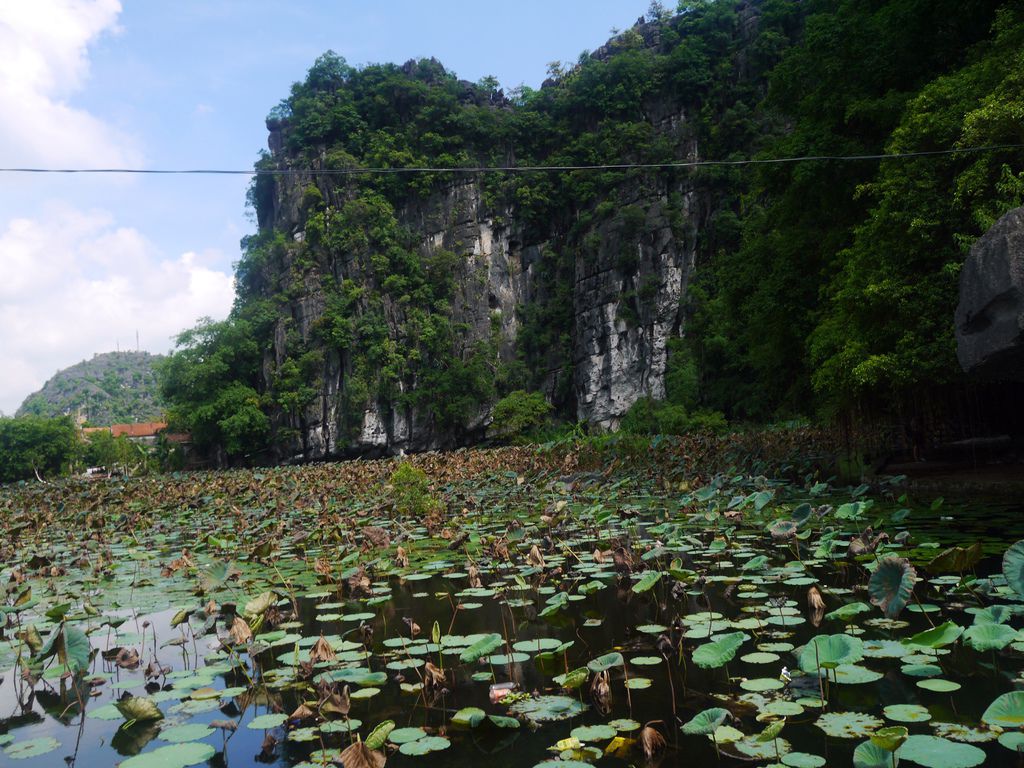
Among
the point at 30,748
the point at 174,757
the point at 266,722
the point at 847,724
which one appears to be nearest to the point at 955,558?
the point at 847,724

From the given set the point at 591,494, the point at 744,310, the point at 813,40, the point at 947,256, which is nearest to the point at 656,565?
the point at 591,494

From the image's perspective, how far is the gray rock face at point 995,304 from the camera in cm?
523

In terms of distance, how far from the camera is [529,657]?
3002 millimetres

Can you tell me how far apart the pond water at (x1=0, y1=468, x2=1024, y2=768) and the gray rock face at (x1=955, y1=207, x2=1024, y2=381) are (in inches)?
51.6

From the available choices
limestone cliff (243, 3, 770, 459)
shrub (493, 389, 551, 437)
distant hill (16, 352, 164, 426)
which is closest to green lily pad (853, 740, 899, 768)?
limestone cliff (243, 3, 770, 459)

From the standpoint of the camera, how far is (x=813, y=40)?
10008mm

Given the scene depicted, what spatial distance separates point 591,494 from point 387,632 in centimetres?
579

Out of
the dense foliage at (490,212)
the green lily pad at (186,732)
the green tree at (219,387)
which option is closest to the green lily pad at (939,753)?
the green lily pad at (186,732)

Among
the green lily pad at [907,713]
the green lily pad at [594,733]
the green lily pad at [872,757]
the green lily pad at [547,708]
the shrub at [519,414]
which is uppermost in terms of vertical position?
the shrub at [519,414]

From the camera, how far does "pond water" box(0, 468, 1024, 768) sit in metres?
2.19

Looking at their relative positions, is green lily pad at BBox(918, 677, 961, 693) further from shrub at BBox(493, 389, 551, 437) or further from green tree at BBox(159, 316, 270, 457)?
green tree at BBox(159, 316, 270, 457)

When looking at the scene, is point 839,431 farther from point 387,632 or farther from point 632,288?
point 632,288

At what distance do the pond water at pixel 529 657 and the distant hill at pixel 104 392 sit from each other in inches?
3030

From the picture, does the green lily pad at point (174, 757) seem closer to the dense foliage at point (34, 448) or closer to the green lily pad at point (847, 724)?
the green lily pad at point (847, 724)
